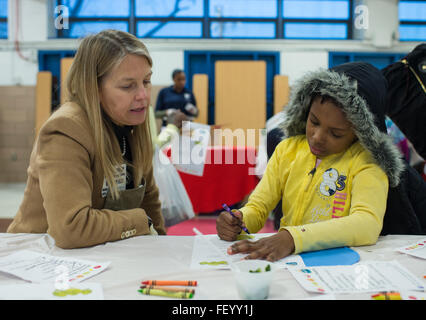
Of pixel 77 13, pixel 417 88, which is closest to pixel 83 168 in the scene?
pixel 417 88

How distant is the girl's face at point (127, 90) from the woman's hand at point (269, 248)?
0.60 metres

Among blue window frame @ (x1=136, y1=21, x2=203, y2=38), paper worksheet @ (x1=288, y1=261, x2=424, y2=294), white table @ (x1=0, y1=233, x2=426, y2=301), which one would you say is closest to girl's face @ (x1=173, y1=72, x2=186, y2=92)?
blue window frame @ (x1=136, y1=21, x2=203, y2=38)

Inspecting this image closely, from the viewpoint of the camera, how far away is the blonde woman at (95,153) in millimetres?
1104

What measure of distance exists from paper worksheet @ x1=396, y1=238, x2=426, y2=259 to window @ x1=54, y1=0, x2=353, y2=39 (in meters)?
6.15

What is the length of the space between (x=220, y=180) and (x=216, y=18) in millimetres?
4166

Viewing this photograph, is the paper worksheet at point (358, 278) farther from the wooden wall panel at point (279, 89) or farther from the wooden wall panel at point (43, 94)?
the wooden wall panel at point (43, 94)

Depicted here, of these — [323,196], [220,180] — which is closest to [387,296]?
[323,196]

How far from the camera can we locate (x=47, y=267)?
0.93m

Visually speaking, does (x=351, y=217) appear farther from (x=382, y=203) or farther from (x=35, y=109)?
(x=35, y=109)

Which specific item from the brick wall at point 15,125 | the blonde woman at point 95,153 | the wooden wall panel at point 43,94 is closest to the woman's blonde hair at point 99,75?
the blonde woman at point 95,153

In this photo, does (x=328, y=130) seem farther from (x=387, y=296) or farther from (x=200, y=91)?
(x=200, y=91)

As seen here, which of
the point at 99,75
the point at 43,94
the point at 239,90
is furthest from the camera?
the point at 239,90

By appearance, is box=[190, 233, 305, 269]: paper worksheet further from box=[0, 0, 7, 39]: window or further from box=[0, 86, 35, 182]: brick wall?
box=[0, 0, 7, 39]: window

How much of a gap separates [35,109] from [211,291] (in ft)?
21.6
